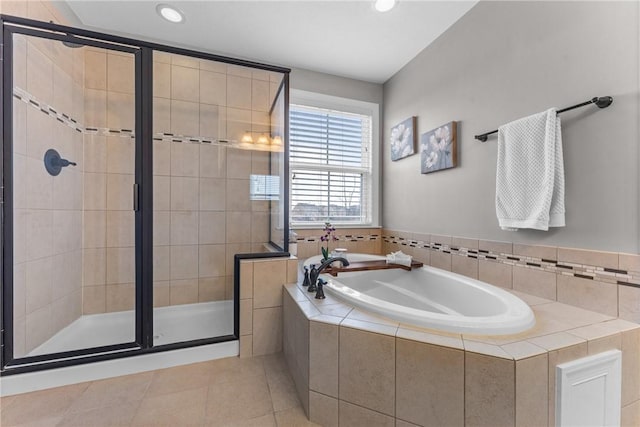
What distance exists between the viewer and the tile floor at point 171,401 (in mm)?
1214

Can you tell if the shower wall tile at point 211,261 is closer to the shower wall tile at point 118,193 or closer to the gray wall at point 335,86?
the shower wall tile at point 118,193

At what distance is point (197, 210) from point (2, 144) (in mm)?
1216

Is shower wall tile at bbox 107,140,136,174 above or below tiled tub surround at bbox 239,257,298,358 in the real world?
above

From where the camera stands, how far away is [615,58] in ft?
3.95

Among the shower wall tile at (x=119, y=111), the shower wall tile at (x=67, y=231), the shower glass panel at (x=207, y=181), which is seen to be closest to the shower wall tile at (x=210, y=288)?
the shower glass panel at (x=207, y=181)

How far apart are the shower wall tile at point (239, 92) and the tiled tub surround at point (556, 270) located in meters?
2.13

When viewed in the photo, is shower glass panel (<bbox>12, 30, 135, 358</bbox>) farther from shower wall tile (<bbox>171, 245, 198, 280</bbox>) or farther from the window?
the window

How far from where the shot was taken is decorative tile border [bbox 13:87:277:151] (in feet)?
5.20

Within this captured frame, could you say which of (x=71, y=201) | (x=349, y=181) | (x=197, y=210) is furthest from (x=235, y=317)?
(x=349, y=181)

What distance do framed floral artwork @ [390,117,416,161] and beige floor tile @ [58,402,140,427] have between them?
8.81 feet

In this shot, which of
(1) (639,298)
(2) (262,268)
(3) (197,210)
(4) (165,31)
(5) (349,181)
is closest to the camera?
(1) (639,298)

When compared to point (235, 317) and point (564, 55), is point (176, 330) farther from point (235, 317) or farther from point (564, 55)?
point (564, 55)

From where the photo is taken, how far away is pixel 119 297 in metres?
2.08

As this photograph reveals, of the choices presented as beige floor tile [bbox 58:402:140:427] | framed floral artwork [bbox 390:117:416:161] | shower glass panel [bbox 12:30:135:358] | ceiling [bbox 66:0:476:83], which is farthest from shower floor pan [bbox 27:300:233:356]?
ceiling [bbox 66:0:476:83]
